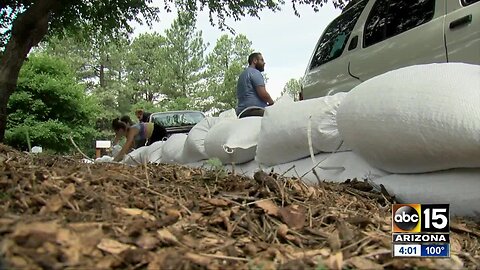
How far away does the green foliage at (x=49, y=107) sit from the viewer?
42.4 ft

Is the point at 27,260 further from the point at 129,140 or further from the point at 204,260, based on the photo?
the point at 129,140

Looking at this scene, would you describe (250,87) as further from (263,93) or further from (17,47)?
(17,47)

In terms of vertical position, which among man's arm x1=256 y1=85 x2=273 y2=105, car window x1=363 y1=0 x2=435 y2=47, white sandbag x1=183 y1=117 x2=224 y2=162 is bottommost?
white sandbag x1=183 y1=117 x2=224 y2=162

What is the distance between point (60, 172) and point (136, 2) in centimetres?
636

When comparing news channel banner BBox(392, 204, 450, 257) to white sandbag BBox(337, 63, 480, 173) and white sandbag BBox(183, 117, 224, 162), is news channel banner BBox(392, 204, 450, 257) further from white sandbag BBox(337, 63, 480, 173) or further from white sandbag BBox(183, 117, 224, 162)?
white sandbag BBox(183, 117, 224, 162)

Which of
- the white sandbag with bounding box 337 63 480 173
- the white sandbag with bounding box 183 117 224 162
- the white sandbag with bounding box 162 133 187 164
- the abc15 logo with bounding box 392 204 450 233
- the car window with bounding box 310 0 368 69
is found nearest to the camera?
the abc15 logo with bounding box 392 204 450 233

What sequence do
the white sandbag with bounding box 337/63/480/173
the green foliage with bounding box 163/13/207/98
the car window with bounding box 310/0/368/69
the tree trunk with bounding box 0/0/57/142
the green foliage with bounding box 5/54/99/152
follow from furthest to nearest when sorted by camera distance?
the green foliage with bounding box 163/13/207/98 → the green foliage with bounding box 5/54/99/152 → the tree trunk with bounding box 0/0/57/142 → the car window with bounding box 310/0/368/69 → the white sandbag with bounding box 337/63/480/173

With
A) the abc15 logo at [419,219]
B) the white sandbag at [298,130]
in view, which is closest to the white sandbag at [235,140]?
the white sandbag at [298,130]

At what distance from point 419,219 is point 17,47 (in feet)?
16.5

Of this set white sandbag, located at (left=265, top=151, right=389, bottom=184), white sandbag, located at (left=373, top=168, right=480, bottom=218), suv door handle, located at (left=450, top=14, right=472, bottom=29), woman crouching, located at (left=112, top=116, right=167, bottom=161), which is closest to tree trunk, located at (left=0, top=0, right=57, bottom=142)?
woman crouching, located at (left=112, top=116, right=167, bottom=161)

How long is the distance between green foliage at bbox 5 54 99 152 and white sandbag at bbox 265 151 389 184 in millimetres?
11159

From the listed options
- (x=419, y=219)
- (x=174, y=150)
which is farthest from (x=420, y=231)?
(x=174, y=150)

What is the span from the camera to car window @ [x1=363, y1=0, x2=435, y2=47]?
3010 mm

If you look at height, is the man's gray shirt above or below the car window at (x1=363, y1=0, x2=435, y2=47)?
below
